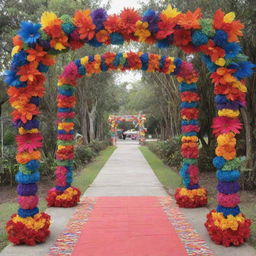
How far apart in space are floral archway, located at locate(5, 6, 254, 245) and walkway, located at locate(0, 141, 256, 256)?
0.34 meters

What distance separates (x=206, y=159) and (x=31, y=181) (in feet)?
32.5

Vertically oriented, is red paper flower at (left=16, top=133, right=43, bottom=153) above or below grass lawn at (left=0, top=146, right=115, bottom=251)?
above

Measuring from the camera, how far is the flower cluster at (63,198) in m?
8.11

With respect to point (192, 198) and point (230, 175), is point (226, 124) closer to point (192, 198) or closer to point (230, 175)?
point (230, 175)

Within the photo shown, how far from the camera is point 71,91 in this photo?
8141mm

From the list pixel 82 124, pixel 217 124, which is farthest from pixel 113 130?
pixel 217 124

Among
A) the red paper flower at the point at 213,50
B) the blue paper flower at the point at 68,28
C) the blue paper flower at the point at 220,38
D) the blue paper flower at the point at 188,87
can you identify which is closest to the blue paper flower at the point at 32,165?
the blue paper flower at the point at 68,28

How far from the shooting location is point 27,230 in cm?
557

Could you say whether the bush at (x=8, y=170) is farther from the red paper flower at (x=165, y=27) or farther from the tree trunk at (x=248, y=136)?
the red paper flower at (x=165, y=27)

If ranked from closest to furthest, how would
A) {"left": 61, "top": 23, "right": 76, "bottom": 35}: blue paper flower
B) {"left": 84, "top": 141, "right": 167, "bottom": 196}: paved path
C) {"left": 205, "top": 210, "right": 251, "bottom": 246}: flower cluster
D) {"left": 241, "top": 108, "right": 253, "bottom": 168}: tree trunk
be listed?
{"left": 205, "top": 210, "right": 251, "bottom": 246}: flower cluster → {"left": 61, "top": 23, "right": 76, "bottom": 35}: blue paper flower → {"left": 241, "top": 108, "right": 253, "bottom": 168}: tree trunk → {"left": 84, "top": 141, "right": 167, "bottom": 196}: paved path

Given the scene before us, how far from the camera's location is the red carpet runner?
17.3ft

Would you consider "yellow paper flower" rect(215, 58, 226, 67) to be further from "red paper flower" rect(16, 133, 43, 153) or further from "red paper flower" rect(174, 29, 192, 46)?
"red paper flower" rect(16, 133, 43, 153)

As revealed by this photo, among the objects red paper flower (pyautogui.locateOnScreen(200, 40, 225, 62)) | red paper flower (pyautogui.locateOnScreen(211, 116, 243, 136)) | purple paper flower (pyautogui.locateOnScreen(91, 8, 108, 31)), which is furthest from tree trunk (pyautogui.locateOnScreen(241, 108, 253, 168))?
purple paper flower (pyautogui.locateOnScreen(91, 8, 108, 31))

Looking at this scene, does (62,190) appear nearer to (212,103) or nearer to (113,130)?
(212,103)
